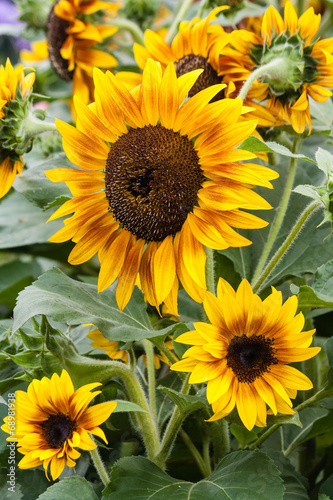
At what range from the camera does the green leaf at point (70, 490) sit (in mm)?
425

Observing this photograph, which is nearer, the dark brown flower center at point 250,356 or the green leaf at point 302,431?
the dark brown flower center at point 250,356

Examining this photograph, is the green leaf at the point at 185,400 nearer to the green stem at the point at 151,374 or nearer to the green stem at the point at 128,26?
the green stem at the point at 151,374

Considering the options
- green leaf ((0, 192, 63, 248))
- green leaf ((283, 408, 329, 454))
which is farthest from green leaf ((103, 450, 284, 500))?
green leaf ((0, 192, 63, 248))

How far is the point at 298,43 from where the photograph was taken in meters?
0.51

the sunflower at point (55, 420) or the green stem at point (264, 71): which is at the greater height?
the green stem at point (264, 71)

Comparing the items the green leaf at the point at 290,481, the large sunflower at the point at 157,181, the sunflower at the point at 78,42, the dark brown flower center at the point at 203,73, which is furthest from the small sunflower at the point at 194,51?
the green leaf at the point at 290,481

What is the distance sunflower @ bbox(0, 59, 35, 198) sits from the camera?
0.51 m

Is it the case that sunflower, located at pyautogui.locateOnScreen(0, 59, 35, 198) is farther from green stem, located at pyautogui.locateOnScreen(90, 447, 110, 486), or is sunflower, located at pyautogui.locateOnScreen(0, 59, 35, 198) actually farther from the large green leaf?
green stem, located at pyautogui.locateOnScreen(90, 447, 110, 486)

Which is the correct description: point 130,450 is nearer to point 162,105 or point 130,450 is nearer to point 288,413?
point 288,413

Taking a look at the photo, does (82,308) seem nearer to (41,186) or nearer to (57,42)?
(41,186)

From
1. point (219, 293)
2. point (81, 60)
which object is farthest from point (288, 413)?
point (81, 60)

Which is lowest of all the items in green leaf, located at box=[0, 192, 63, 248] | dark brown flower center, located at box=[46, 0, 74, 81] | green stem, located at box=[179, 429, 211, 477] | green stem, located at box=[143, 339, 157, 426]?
green leaf, located at box=[0, 192, 63, 248]

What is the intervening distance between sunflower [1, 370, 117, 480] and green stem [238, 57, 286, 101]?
25 centimetres

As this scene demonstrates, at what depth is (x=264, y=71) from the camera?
1.61 ft
